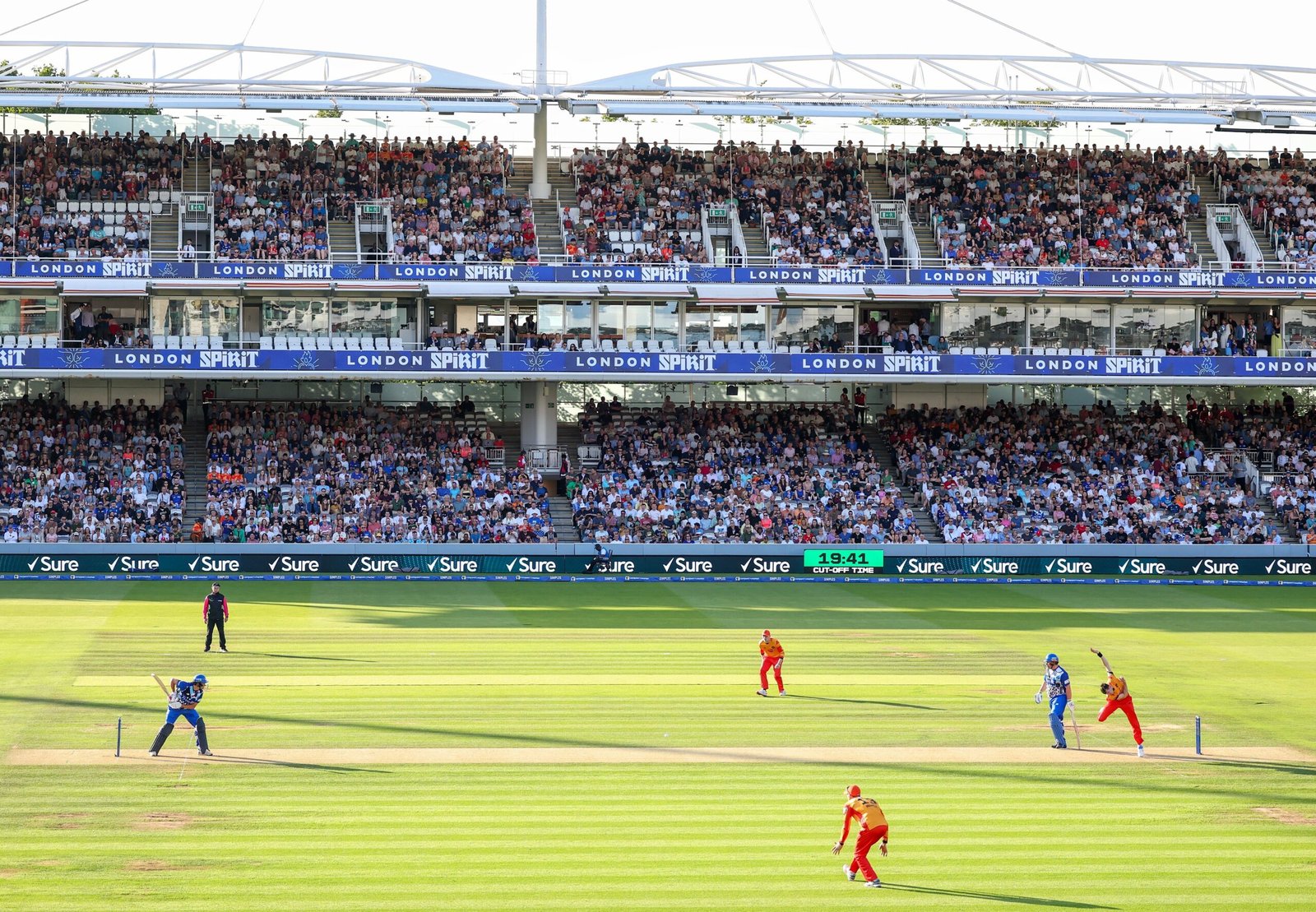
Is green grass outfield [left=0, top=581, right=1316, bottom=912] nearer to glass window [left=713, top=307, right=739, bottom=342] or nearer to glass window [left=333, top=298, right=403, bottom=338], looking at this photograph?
glass window [left=333, top=298, right=403, bottom=338]

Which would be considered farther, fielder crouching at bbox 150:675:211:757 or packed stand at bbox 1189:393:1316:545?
packed stand at bbox 1189:393:1316:545

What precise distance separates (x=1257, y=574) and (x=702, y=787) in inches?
1187

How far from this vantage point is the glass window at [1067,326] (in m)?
51.3

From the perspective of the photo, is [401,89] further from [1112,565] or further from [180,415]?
[1112,565]

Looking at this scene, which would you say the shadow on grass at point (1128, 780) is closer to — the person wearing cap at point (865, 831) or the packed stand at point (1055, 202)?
the person wearing cap at point (865, 831)

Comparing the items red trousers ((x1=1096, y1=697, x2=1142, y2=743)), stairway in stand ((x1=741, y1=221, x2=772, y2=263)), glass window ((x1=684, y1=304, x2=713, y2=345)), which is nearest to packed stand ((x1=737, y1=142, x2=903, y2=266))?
stairway in stand ((x1=741, y1=221, x2=772, y2=263))

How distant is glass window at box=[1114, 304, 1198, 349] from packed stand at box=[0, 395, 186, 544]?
101ft

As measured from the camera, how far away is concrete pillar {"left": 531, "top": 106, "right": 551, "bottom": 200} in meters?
50.5

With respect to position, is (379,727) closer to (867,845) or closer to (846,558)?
(867,845)

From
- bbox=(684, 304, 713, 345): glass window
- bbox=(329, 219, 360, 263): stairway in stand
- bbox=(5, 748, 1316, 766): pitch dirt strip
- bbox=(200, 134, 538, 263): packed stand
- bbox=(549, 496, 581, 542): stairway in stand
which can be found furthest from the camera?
bbox=(684, 304, 713, 345): glass window

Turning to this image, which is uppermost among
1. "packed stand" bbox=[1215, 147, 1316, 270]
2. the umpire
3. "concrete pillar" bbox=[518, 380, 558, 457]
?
"packed stand" bbox=[1215, 147, 1316, 270]

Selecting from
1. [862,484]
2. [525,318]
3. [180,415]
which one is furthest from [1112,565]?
[180,415]

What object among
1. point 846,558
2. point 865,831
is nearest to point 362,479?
point 846,558

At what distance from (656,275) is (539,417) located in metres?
5.85
